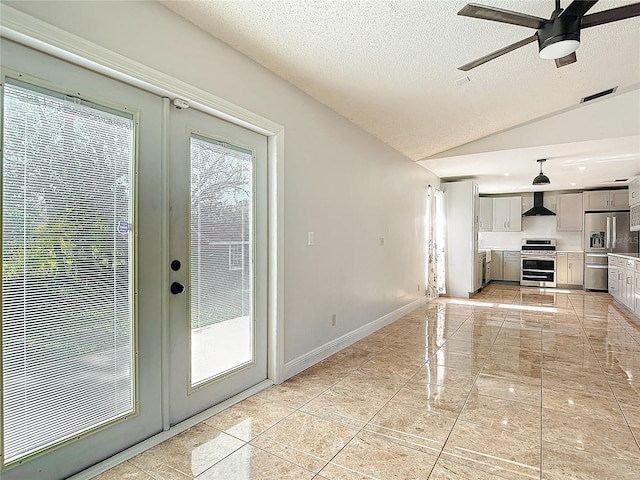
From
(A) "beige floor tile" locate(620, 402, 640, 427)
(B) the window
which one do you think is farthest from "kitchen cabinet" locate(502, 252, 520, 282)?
(B) the window

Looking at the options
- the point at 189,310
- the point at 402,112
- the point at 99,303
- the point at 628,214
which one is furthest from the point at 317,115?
the point at 628,214

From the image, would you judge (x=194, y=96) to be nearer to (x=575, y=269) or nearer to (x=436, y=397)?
(x=436, y=397)

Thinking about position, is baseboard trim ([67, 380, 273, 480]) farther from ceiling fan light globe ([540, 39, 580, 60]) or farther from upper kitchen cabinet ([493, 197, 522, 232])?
upper kitchen cabinet ([493, 197, 522, 232])

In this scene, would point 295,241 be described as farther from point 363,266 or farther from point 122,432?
point 122,432

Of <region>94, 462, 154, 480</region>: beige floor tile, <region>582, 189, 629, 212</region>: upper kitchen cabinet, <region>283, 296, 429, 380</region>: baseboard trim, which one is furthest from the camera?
<region>582, 189, 629, 212</region>: upper kitchen cabinet

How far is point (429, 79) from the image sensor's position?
3.24 metres

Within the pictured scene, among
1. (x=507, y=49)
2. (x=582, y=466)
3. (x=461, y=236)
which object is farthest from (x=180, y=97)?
(x=461, y=236)

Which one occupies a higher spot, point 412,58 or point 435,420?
point 412,58

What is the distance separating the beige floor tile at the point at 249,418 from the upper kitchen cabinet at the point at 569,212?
8.73 m

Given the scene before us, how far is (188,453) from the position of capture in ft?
6.54

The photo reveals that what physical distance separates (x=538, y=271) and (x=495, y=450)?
7.83 meters

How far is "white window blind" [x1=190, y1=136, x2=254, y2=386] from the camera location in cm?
238

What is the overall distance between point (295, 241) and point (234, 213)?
2.21 feet

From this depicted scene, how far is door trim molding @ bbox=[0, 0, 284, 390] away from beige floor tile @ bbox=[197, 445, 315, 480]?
0.97m
